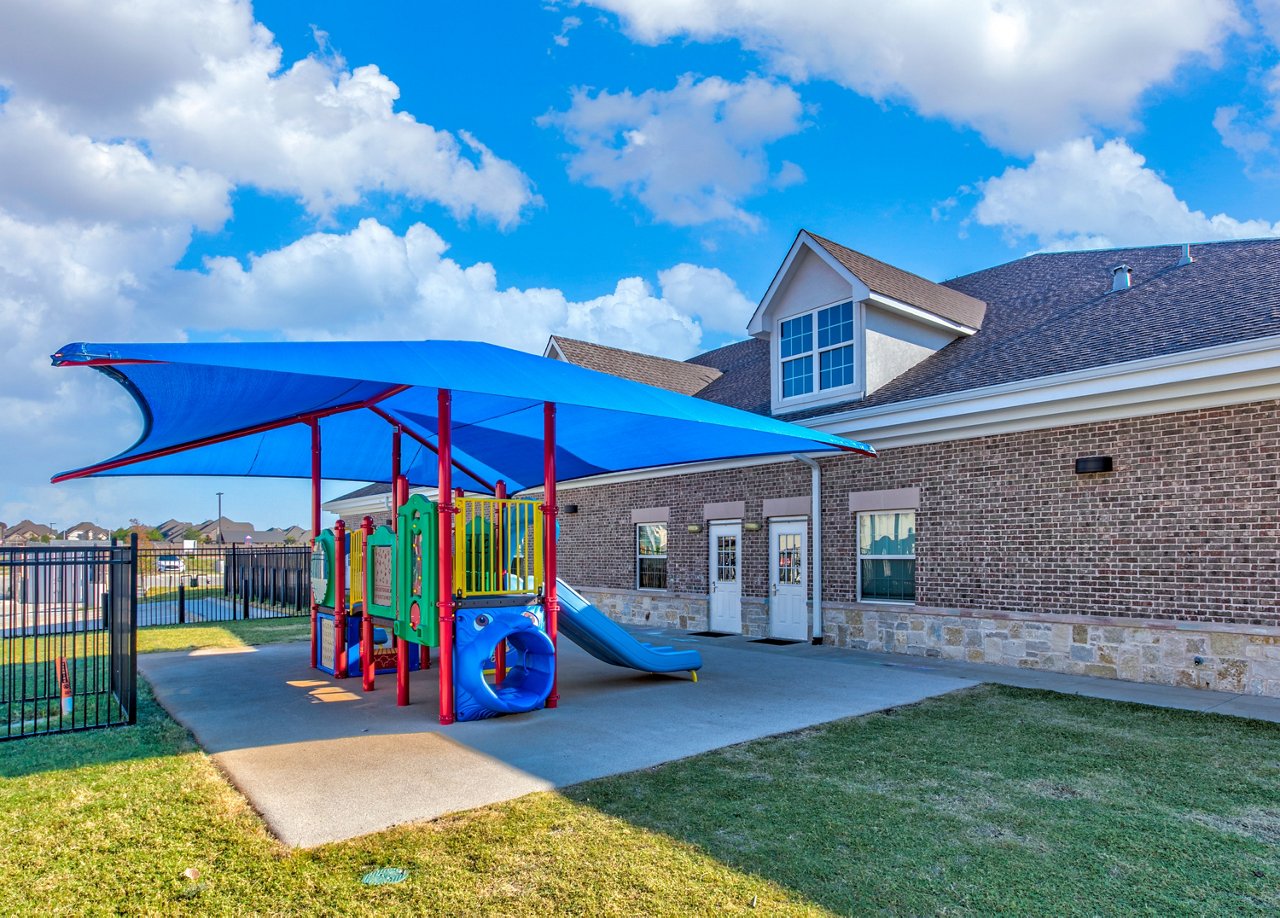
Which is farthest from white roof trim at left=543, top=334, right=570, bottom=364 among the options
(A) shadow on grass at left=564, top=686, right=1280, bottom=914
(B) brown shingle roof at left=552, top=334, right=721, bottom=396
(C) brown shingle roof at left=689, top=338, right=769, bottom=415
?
(A) shadow on grass at left=564, top=686, right=1280, bottom=914

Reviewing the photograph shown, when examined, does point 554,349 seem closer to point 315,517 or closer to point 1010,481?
point 315,517

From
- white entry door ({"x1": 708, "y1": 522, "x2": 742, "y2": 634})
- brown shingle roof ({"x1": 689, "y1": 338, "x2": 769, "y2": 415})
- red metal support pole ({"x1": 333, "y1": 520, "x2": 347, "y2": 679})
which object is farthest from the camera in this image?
brown shingle roof ({"x1": 689, "y1": 338, "x2": 769, "y2": 415})

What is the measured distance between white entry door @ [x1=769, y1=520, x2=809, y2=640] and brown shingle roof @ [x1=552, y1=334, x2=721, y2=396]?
17.5 feet

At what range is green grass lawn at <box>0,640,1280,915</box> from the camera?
12.4 ft

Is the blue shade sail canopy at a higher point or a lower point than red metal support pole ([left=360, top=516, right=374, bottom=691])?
higher

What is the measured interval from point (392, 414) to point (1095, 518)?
8.84m

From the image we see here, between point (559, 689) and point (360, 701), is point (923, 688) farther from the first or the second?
point (360, 701)

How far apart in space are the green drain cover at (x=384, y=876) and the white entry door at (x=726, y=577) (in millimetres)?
10733

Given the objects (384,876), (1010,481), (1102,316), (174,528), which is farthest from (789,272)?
(174,528)

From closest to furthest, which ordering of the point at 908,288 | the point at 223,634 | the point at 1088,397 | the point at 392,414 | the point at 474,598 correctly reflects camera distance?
the point at 474,598, the point at 1088,397, the point at 392,414, the point at 908,288, the point at 223,634

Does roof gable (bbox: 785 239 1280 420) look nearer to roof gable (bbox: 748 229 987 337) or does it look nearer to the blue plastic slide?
roof gable (bbox: 748 229 987 337)

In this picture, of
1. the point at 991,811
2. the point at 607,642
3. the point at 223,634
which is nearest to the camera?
the point at 991,811

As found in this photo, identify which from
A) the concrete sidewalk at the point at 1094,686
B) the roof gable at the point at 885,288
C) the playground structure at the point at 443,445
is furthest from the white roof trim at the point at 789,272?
the concrete sidewalk at the point at 1094,686

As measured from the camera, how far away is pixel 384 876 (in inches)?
158
